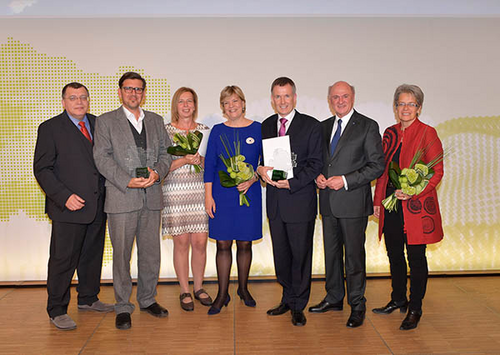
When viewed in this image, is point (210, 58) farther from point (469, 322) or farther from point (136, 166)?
point (469, 322)

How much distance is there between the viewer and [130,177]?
3.73 m

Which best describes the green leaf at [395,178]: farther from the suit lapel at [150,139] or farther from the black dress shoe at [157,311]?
the black dress shoe at [157,311]

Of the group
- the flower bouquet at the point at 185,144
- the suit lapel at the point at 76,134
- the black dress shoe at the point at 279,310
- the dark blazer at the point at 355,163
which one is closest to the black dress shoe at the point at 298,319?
the black dress shoe at the point at 279,310

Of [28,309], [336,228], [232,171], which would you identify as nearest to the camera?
[232,171]

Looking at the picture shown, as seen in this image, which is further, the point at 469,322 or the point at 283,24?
the point at 283,24

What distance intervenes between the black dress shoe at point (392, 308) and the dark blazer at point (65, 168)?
2.70 meters

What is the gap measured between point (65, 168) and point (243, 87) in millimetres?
2292

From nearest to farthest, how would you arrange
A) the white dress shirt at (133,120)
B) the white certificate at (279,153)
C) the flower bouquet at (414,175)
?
the flower bouquet at (414,175)
the white certificate at (279,153)
the white dress shirt at (133,120)

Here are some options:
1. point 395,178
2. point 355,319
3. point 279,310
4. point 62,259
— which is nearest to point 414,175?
point 395,178

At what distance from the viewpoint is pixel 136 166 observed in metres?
3.78

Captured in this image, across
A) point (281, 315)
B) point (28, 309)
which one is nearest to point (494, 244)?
point (281, 315)

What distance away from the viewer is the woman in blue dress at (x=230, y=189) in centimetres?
391

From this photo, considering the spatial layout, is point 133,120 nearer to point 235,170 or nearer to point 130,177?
point 130,177

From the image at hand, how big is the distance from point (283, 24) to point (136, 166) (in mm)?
2595
